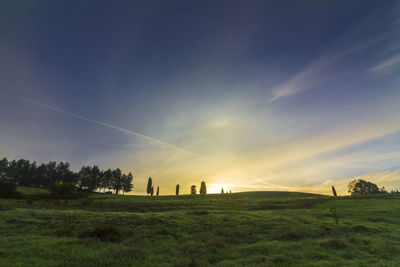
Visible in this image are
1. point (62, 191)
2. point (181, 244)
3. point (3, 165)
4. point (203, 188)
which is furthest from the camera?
point (203, 188)

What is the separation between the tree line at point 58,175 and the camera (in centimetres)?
11638

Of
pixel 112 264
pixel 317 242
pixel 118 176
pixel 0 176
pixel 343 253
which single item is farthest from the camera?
pixel 118 176

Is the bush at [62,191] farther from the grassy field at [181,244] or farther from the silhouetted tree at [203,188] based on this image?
the silhouetted tree at [203,188]

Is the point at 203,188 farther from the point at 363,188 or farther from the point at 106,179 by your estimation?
the point at 363,188

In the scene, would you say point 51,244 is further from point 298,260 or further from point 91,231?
point 298,260

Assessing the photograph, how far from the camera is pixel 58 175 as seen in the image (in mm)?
120438

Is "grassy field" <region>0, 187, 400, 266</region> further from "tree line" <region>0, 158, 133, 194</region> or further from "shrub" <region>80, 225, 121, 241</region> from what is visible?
"tree line" <region>0, 158, 133, 194</region>

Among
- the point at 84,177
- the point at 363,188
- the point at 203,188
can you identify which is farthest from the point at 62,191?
the point at 363,188

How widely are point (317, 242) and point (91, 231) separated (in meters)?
19.0

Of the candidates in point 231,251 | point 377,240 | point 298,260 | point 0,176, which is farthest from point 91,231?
point 0,176

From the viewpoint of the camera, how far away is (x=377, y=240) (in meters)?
17.4

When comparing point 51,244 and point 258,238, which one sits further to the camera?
point 258,238

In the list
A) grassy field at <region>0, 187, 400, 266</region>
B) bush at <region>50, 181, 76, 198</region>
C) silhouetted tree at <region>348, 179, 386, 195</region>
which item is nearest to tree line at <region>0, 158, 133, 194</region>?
bush at <region>50, 181, 76, 198</region>

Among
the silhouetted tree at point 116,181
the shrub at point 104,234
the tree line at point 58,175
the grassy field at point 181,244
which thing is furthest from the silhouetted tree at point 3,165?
the shrub at point 104,234
